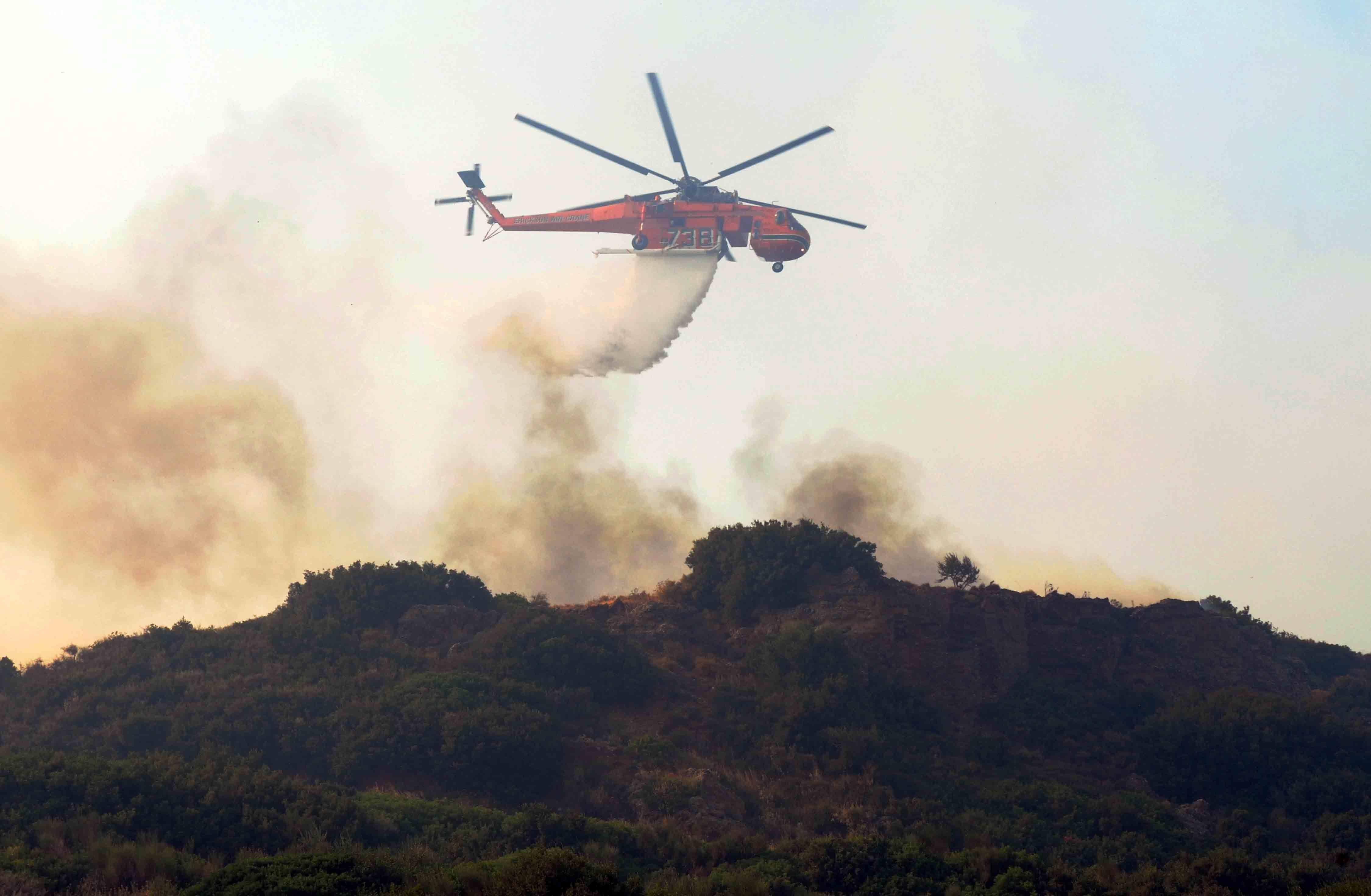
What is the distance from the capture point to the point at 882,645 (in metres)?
46.8

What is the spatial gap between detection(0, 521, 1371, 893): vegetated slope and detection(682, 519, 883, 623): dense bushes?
14cm

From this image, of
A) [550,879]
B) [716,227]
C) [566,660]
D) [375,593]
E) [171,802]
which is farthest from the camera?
[716,227]

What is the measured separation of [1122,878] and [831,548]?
2624 centimetres

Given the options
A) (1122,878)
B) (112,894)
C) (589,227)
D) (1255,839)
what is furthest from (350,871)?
(589,227)

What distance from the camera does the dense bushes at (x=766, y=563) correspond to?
166 ft

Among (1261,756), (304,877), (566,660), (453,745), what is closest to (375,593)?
(566,660)

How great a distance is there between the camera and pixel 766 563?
51.5 meters

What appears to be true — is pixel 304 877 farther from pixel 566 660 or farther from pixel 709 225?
pixel 709 225

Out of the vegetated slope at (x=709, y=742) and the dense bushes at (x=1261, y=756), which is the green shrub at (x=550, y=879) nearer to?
the vegetated slope at (x=709, y=742)

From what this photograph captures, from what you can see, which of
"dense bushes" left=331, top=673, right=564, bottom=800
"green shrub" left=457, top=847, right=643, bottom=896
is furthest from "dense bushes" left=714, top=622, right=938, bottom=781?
"green shrub" left=457, top=847, right=643, bottom=896

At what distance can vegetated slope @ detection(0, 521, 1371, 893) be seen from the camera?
88.1ft

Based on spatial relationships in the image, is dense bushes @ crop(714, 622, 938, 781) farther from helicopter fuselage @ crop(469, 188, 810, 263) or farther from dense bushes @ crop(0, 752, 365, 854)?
helicopter fuselage @ crop(469, 188, 810, 263)

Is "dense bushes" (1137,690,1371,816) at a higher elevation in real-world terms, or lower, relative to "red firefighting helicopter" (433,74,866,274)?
lower

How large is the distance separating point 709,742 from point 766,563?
12126 millimetres
